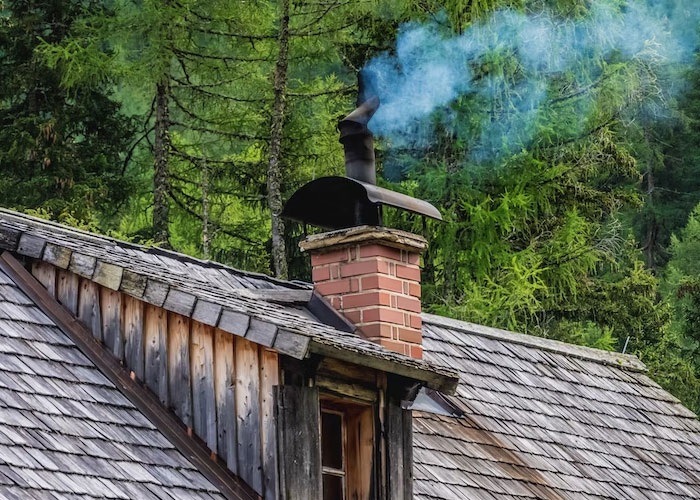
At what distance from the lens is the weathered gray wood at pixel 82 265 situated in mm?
10133

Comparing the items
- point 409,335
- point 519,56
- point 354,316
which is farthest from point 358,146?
point 519,56

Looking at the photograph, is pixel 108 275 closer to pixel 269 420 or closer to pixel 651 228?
pixel 269 420

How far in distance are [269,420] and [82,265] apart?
1.73 meters

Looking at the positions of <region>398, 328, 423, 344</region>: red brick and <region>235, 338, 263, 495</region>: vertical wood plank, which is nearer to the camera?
<region>235, 338, 263, 495</region>: vertical wood plank

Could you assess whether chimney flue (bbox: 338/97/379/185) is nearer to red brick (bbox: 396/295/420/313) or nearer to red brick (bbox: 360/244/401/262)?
red brick (bbox: 360/244/401/262)

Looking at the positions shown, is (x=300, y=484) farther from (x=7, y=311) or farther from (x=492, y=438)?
(x=492, y=438)

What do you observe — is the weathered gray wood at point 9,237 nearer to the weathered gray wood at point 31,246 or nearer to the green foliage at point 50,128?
the weathered gray wood at point 31,246

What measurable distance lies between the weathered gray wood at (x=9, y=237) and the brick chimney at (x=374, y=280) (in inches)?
86.6

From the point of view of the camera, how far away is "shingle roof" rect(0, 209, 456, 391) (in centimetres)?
938

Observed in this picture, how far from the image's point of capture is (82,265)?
401 inches

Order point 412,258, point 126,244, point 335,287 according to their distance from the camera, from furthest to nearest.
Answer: point 126,244
point 412,258
point 335,287

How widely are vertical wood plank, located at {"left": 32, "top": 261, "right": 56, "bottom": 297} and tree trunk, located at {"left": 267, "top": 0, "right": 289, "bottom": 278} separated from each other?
14421 mm

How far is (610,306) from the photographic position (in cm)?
3136

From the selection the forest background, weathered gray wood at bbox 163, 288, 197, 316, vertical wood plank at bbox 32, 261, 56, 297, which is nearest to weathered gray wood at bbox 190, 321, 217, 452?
weathered gray wood at bbox 163, 288, 197, 316
